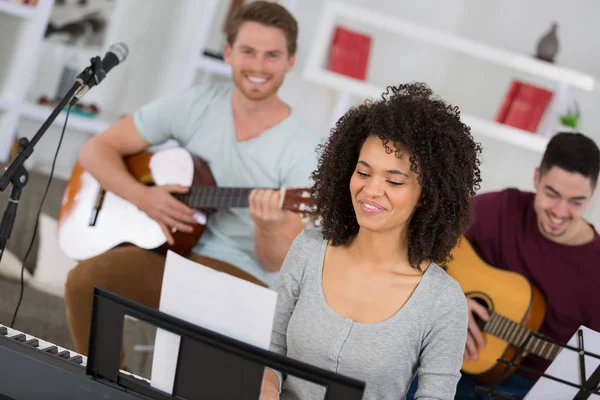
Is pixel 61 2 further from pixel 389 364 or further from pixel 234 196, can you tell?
pixel 389 364

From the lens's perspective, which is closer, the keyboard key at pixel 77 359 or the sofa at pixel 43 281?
the keyboard key at pixel 77 359

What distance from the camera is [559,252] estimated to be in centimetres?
237

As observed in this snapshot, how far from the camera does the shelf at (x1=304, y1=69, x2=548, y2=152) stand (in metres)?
3.37

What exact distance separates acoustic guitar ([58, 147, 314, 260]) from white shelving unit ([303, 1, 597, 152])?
3.51ft

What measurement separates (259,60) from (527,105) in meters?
1.38

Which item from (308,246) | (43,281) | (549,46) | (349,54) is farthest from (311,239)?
(549,46)

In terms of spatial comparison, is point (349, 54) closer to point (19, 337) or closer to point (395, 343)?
point (395, 343)

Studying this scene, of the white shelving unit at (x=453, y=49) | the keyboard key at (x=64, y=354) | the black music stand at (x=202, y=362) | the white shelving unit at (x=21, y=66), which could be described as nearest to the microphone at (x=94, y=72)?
the keyboard key at (x=64, y=354)

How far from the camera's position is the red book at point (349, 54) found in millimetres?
3553

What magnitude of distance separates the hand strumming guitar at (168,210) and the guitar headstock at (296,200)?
0.36 m

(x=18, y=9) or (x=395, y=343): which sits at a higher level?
(x=18, y=9)

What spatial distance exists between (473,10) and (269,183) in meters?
1.76

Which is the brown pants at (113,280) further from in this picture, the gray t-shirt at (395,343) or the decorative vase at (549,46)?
the decorative vase at (549,46)

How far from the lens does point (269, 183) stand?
8.32 ft
